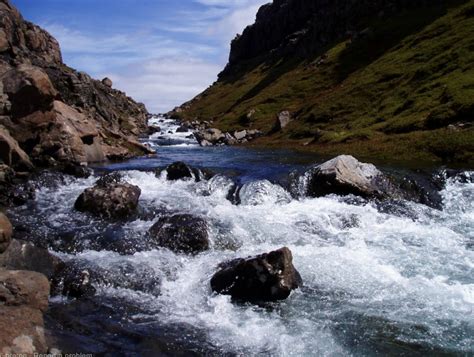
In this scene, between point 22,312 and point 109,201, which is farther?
point 109,201

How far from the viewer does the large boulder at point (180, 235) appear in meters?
20.4

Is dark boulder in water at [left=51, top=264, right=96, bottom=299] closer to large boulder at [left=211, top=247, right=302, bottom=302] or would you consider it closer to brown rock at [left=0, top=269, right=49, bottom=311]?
brown rock at [left=0, top=269, right=49, bottom=311]

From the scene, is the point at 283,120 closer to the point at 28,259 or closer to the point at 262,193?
the point at 262,193

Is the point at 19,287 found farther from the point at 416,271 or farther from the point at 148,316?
the point at 416,271

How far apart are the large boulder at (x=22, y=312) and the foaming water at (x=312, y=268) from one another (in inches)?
111

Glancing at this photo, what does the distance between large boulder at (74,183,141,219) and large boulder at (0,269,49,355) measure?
1012 cm

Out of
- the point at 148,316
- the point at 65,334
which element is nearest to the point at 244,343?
the point at 148,316

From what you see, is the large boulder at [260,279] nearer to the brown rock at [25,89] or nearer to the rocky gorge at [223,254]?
the rocky gorge at [223,254]

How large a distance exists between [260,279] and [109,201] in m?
11.4

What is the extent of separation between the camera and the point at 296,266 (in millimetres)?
18641

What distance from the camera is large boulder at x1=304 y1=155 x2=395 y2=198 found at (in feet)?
90.4

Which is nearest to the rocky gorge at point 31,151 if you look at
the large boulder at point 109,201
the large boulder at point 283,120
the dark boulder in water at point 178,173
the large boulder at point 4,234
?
the large boulder at point 4,234

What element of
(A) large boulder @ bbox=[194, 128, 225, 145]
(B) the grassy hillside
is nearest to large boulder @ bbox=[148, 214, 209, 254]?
(B) the grassy hillside

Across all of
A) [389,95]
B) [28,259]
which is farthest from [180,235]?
[389,95]
